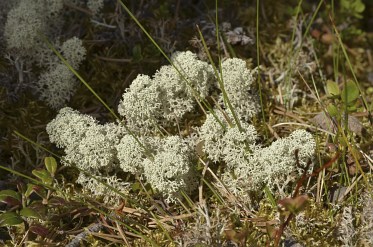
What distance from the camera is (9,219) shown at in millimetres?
2477

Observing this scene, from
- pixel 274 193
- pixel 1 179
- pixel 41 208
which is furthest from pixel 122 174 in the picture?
pixel 274 193

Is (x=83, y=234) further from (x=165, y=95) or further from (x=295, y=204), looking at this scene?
(x=295, y=204)

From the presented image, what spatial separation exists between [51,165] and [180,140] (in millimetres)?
782

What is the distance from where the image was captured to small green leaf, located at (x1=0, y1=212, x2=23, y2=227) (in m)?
2.47

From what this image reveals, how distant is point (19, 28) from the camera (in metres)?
3.22

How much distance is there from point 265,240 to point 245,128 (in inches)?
27.1

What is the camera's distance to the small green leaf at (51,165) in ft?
9.05

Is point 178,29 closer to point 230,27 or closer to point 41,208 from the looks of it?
point 230,27

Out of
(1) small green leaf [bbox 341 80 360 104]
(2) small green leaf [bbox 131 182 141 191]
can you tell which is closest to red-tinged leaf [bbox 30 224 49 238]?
(2) small green leaf [bbox 131 182 141 191]

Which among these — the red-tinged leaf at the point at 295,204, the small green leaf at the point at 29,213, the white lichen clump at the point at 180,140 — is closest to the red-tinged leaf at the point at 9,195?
the small green leaf at the point at 29,213

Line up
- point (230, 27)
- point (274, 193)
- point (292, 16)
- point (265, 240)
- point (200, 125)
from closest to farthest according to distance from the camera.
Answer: point (265, 240) → point (274, 193) → point (200, 125) → point (230, 27) → point (292, 16)

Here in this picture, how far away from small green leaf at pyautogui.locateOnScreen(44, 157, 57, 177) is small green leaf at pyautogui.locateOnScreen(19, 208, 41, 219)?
0.98 ft

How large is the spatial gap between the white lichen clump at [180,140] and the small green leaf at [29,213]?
1.29 ft

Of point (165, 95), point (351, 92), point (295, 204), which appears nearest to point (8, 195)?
point (165, 95)
